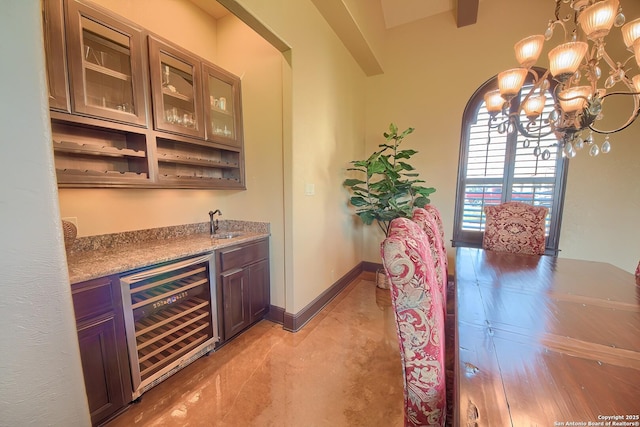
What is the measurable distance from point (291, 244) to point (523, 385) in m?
1.70

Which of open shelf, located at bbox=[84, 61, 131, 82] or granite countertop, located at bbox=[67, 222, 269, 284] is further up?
open shelf, located at bbox=[84, 61, 131, 82]

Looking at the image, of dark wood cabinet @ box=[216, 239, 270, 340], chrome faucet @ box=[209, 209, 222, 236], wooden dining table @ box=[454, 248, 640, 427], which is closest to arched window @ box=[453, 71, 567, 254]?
wooden dining table @ box=[454, 248, 640, 427]

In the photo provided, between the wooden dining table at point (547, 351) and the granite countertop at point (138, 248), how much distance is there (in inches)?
63.5

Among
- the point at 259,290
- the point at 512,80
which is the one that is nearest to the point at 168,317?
the point at 259,290

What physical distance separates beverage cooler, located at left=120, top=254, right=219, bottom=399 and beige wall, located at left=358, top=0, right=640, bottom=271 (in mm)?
2501

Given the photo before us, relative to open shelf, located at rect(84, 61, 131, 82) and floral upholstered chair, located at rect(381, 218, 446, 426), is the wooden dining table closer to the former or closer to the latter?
floral upholstered chair, located at rect(381, 218, 446, 426)

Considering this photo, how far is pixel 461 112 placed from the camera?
2.98 m

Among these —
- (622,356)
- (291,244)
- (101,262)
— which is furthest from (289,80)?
(622,356)

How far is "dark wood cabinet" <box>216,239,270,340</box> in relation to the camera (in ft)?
6.19

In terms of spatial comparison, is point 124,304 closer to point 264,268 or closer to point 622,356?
point 264,268

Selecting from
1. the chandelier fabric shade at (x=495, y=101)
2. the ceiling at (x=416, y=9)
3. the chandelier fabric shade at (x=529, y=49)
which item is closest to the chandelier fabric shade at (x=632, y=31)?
the chandelier fabric shade at (x=529, y=49)

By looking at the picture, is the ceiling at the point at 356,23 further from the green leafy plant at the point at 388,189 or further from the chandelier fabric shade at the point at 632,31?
the chandelier fabric shade at the point at 632,31

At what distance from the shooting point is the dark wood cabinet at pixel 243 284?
1.89m

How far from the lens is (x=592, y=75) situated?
1530 mm
